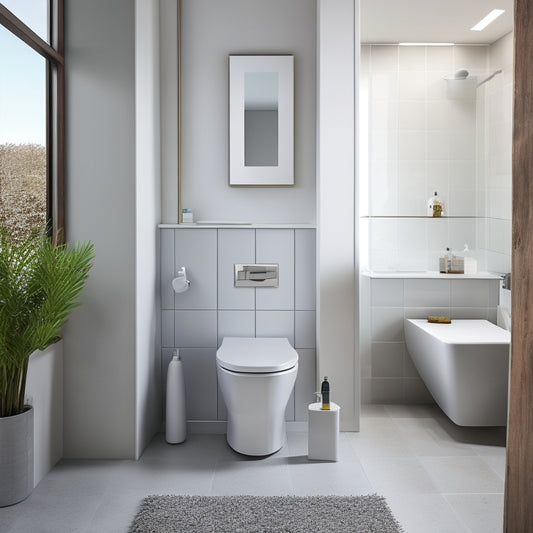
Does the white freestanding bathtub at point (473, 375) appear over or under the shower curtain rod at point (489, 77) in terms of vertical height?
under

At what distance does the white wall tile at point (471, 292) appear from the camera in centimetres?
357

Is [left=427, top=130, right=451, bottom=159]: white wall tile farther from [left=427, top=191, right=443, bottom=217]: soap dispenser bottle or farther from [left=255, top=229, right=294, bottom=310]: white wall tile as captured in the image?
[left=255, top=229, right=294, bottom=310]: white wall tile

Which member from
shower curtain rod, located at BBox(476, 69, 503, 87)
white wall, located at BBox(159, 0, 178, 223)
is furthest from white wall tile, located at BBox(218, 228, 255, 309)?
shower curtain rod, located at BBox(476, 69, 503, 87)

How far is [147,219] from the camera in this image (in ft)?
9.70

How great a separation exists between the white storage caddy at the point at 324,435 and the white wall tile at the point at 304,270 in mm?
663

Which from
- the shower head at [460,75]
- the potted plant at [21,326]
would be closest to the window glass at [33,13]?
the potted plant at [21,326]

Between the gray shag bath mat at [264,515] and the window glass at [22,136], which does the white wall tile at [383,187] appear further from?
the window glass at [22,136]

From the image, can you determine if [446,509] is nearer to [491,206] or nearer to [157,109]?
[491,206]

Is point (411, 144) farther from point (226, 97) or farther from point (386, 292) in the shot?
point (226, 97)

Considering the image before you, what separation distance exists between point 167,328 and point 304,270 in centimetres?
81

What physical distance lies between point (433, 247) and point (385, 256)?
31 centimetres

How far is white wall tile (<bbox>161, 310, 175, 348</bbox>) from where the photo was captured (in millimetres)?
3232

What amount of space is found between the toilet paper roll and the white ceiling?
183cm

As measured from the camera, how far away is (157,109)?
3.15 m
